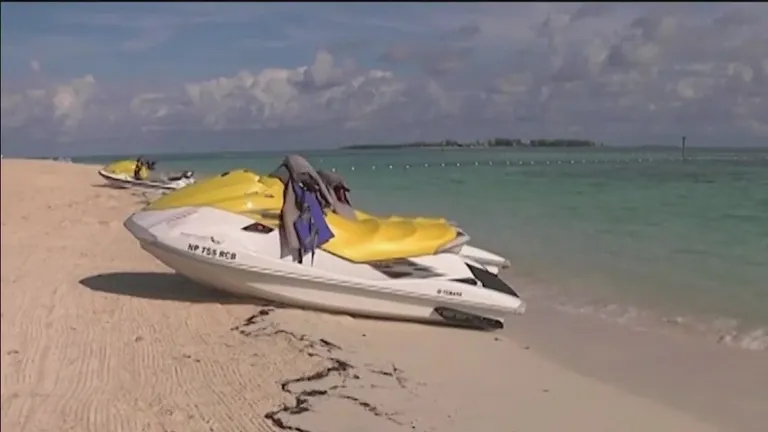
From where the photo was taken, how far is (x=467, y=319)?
22.8 feet

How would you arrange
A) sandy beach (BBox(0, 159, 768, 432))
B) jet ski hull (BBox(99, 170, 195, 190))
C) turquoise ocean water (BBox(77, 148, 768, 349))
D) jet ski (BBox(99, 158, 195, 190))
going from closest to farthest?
1. sandy beach (BBox(0, 159, 768, 432))
2. turquoise ocean water (BBox(77, 148, 768, 349))
3. jet ski (BBox(99, 158, 195, 190))
4. jet ski hull (BBox(99, 170, 195, 190))

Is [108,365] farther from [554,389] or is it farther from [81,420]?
[554,389]

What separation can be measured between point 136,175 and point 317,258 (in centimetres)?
1214

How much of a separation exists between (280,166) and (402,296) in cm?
169

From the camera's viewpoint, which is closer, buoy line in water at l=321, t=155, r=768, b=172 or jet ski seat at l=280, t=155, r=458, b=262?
buoy line in water at l=321, t=155, r=768, b=172

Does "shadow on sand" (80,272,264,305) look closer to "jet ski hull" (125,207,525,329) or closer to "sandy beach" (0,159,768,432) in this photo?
"sandy beach" (0,159,768,432)

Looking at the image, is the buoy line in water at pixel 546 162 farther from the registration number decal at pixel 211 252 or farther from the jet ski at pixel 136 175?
the jet ski at pixel 136 175

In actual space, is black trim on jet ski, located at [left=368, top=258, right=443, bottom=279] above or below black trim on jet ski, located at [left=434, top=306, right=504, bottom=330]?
above

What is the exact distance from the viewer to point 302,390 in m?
5.09

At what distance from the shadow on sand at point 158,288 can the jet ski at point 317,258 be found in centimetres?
46

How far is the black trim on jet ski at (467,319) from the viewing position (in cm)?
693

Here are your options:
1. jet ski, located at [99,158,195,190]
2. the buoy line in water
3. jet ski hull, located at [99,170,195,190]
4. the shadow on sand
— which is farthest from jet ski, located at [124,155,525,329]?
jet ski hull, located at [99,170,195,190]

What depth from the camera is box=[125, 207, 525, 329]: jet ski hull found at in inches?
273

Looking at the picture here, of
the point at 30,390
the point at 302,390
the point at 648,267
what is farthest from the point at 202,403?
the point at 648,267
